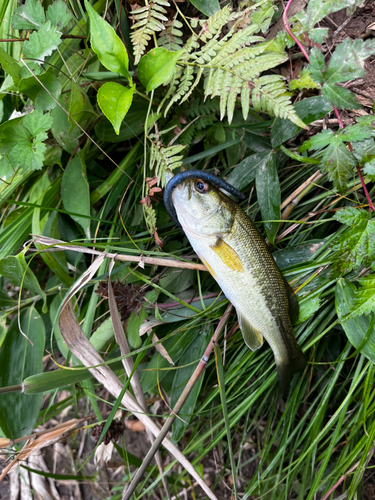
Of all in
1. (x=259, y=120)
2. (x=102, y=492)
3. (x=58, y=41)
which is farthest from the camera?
(x=102, y=492)

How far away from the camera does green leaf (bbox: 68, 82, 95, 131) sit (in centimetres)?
157

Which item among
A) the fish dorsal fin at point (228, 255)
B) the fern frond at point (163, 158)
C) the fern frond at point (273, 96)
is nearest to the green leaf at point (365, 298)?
the fish dorsal fin at point (228, 255)

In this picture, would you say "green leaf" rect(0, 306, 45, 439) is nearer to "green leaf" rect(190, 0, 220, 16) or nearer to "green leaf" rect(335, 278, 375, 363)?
"green leaf" rect(335, 278, 375, 363)

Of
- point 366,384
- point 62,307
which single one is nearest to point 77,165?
point 62,307

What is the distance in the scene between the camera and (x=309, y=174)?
1.81m

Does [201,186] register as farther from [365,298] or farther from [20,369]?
[20,369]

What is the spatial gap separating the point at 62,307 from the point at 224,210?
2.83ft

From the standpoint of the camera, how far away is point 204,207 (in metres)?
1.47

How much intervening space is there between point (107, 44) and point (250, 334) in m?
1.39

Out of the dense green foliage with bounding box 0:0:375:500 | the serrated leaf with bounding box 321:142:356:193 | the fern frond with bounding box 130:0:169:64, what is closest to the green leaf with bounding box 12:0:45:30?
the dense green foliage with bounding box 0:0:375:500

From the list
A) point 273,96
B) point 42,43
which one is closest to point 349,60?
point 273,96

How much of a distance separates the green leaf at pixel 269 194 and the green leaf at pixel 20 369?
133 centimetres

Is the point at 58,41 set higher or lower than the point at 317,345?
higher

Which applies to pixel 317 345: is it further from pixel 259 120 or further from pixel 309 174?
pixel 259 120
